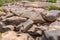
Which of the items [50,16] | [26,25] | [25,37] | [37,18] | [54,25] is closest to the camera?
[25,37]

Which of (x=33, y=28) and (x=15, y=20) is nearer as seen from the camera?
(x=33, y=28)

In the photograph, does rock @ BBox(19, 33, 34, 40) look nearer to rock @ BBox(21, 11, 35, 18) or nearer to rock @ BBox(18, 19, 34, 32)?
rock @ BBox(18, 19, 34, 32)

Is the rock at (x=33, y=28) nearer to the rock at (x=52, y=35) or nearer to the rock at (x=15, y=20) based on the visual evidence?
the rock at (x=15, y=20)

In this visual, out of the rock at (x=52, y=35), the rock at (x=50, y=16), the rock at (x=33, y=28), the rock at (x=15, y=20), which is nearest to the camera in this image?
the rock at (x=52, y=35)

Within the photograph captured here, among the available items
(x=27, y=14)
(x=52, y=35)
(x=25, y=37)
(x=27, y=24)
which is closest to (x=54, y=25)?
(x=27, y=24)

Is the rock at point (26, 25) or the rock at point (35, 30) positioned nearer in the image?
the rock at point (35, 30)

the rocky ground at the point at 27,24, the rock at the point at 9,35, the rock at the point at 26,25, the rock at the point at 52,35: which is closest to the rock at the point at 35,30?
the rocky ground at the point at 27,24

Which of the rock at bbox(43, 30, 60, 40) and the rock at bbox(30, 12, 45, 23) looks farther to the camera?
the rock at bbox(30, 12, 45, 23)

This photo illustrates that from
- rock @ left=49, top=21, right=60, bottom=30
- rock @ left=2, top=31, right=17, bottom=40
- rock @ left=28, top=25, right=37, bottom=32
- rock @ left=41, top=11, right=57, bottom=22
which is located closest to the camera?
rock @ left=2, top=31, right=17, bottom=40

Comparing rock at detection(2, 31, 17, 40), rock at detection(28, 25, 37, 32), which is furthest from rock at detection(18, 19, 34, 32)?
rock at detection(2, 31, 17, 40)

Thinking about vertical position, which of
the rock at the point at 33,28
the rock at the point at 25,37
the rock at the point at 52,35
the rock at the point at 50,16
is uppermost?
the rock at the point at 52,35

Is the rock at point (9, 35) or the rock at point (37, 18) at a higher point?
the rock at point (37, 18)

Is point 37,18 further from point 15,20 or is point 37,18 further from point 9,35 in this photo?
point 9,35

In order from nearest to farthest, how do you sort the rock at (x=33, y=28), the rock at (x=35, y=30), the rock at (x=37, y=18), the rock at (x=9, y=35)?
the rock at (x=9, y=35)
the rock at (x=35, y=30)
the rock at (x=33, y=28)
the rock at (x=37, y=18)
